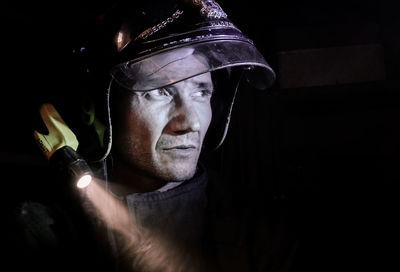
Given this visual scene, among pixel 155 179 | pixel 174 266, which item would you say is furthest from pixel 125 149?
pixel 174 266

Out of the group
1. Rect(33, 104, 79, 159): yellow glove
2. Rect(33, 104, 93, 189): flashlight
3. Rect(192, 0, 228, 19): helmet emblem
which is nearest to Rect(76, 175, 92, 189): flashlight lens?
Rect(33, 104, 93, 189): flashlight

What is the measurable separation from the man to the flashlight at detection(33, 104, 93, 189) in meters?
0.11

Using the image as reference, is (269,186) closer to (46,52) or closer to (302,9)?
(302,9)

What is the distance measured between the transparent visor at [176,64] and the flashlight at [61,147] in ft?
1.27

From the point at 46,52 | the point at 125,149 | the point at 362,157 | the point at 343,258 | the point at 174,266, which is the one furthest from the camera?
the point at 46,52

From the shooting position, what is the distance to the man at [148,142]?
169 cm

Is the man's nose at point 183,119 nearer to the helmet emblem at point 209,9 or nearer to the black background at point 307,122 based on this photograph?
the helmet emblem at point 209,9

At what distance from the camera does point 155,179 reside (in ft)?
6.39

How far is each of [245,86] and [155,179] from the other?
97 cm

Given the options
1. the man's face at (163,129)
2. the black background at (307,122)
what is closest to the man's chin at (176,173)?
the man's face at (163,129)

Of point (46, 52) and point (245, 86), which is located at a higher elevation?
point (46, 52)

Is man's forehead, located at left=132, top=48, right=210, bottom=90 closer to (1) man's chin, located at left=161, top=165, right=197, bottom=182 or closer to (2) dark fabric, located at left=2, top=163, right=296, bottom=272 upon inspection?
(1) man's chin, located at left=161, top=165, right=197, bottom=182

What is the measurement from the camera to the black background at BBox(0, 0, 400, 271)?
2.16 meters

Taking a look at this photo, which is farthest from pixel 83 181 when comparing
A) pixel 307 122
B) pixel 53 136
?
pixel 307 122
